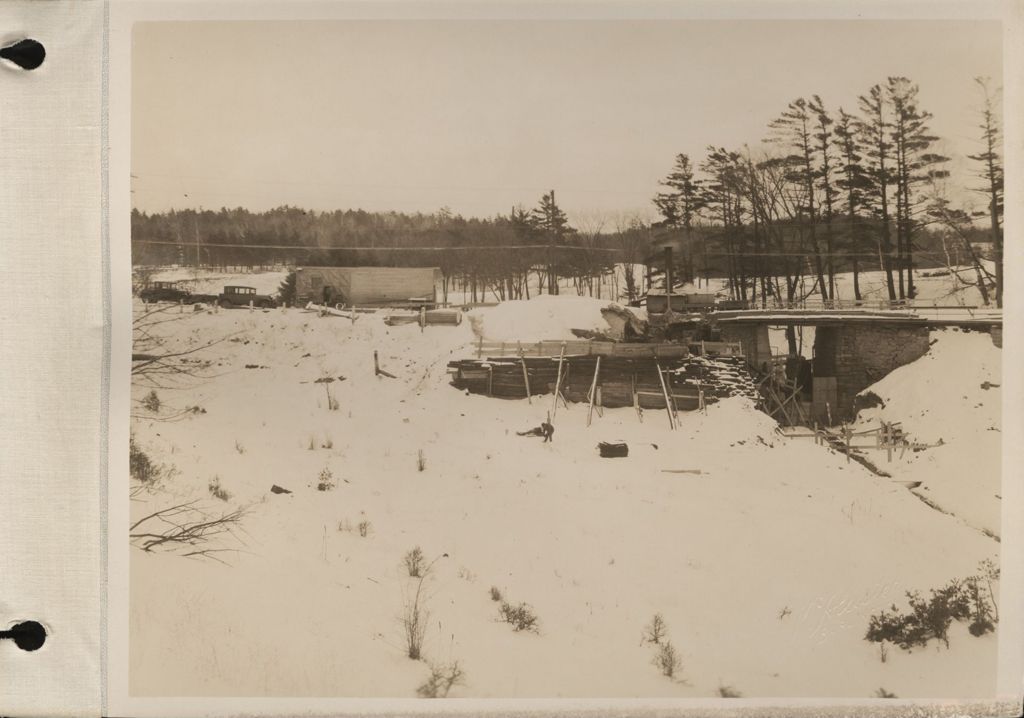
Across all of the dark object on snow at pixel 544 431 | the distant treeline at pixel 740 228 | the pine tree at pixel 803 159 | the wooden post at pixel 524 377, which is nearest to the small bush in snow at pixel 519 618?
the dark object on snow at pixel 544 431

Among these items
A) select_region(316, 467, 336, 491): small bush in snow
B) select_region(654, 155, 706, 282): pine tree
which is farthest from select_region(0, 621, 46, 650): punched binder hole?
select_region(654, 155, 706, 282): pine tree

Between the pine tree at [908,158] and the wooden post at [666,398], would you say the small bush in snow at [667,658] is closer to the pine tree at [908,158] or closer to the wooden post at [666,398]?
the wooden post at [666,398]

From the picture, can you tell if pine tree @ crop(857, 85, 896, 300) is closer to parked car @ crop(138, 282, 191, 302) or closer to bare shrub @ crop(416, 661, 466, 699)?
bare shrub @ crop(416, 661, 466, 699)

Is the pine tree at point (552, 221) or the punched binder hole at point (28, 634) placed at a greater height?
the pine tree at point (552, 221)

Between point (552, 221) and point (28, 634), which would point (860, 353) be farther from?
point (28, 634)

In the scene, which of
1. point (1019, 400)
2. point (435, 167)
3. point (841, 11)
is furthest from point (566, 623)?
point (841, 11)

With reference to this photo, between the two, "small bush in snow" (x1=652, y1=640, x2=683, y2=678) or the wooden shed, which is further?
the wooden shed
